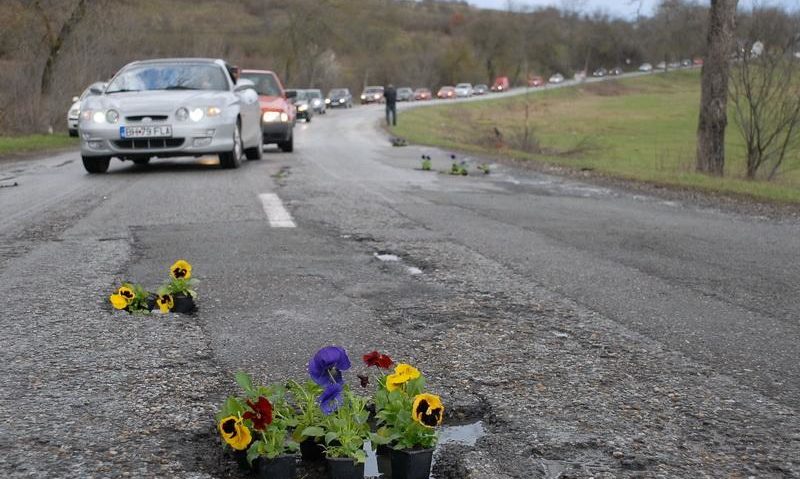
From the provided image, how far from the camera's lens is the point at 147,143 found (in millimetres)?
11977

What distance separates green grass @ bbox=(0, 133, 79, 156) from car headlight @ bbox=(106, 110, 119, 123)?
8.91 m

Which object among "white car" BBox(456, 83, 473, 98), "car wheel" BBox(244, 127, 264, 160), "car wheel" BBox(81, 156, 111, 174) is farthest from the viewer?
"white car" BBox(456, 83, 473, 98)

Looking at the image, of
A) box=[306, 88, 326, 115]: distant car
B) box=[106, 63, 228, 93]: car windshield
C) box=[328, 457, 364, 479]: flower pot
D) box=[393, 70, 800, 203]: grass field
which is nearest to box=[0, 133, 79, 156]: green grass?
box=[106, 63, 228, 93]: car windshield

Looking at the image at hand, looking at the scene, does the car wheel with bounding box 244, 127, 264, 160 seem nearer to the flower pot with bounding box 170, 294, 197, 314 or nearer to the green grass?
the green grass

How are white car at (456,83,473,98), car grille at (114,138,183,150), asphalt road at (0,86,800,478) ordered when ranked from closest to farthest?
asphalt road at (0,86,800,478)
car grille at (114,138,183,150)
white car at (456,83,473,98)

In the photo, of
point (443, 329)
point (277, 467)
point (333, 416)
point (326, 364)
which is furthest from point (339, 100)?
point (277, 467)

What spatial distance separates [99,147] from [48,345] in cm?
904

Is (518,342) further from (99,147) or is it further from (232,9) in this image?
(232,9)

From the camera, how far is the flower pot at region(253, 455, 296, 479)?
233 cm

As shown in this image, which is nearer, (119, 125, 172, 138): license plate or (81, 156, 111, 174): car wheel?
(119, 125, 172, 138): license plate

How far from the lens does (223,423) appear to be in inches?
92.9

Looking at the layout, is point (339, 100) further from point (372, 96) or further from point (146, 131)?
point (146, 131)

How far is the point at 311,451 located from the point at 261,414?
21 cm

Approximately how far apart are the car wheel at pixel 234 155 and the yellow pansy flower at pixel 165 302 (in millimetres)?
8908
